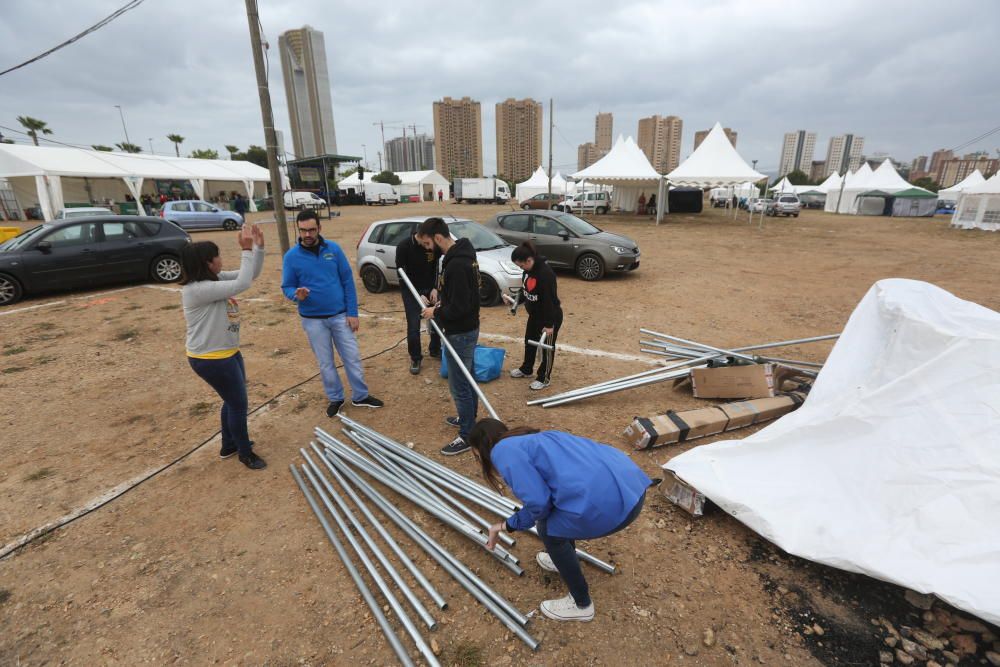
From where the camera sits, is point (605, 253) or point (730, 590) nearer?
point (730, 590)

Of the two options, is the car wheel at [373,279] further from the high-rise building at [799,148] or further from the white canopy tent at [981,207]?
the high-rise building at [799,148]

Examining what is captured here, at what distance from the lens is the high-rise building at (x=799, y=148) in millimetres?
113319

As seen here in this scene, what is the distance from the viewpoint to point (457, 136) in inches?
3484

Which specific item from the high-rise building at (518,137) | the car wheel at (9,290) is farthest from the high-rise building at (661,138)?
the car wheel at (9,290)

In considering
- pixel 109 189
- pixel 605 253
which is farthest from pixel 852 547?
pixel 109 189

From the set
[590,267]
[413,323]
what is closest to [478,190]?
[590,267]

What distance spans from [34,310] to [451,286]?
370 inches

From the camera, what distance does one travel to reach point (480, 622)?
2.43m

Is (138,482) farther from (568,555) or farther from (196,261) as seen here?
(568,555)

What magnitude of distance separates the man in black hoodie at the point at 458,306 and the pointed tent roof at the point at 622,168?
2348 centimetres

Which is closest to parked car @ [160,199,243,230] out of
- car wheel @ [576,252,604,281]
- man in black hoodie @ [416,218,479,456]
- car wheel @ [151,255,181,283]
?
car wheel @ [151,255,181,283]

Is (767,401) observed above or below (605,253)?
below

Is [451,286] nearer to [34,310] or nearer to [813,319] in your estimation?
[813,319]

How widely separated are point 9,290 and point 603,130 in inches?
2736
